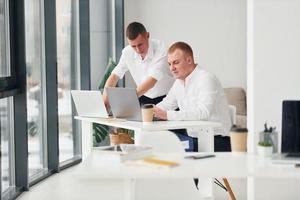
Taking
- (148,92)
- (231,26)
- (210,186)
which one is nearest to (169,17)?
(231,26)

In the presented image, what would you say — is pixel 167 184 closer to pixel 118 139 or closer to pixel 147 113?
pixel 147 113

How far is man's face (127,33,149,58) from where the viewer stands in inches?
224

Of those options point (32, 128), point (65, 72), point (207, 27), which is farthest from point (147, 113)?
point (207, 27)

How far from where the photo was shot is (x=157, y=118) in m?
4.88

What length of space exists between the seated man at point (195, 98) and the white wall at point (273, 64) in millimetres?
699

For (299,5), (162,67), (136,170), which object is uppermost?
(299,5)

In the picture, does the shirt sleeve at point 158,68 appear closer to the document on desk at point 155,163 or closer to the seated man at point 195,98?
the seated man at point 195,98

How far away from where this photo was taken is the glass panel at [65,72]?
689 cm

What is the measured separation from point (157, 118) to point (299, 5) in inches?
61.1

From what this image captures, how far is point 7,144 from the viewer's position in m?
5.50

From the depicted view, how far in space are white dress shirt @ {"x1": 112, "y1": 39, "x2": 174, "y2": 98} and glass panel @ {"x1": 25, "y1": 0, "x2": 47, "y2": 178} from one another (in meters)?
0.87

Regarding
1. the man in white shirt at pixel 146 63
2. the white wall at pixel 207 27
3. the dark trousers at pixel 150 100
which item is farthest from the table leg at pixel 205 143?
the white wall at pixel 207 27

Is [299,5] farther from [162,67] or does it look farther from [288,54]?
[162,67]

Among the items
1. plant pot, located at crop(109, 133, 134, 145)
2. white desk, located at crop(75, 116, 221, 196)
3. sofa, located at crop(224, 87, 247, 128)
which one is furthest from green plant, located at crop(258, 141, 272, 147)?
sofa, located at crop(224, 87, 247, 128)
